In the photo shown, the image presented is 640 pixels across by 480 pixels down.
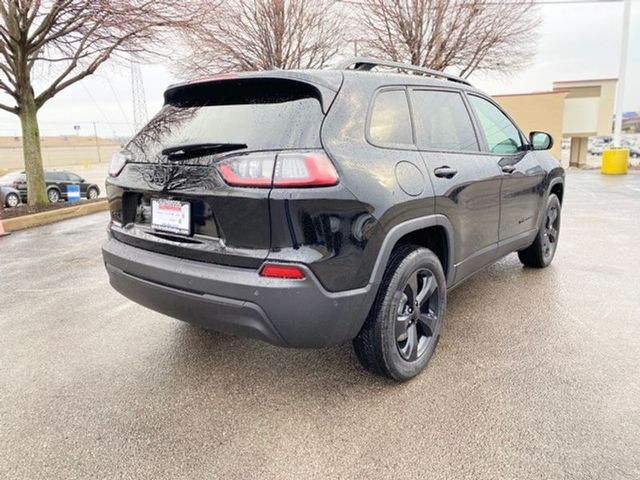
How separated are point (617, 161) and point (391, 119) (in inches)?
658

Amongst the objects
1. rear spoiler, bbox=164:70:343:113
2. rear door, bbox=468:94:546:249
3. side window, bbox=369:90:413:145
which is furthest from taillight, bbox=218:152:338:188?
rear door, bbox=468:94:546:249

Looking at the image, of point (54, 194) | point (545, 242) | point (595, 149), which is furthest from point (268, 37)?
Result: point (595, 149)

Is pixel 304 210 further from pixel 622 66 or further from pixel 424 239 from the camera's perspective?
pixel 622 66

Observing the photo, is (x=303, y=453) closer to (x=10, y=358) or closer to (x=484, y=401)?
(x=484, y=401)

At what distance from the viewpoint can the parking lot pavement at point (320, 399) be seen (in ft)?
6.36

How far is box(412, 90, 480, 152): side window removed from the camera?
275 cm

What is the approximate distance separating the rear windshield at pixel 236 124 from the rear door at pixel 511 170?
1786 mm

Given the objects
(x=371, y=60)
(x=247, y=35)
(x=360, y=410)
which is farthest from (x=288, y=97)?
(x=247, y=35)

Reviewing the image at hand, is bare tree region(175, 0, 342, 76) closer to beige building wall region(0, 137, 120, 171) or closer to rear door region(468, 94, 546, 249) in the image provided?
rear door region(468, 94, 546, 249)

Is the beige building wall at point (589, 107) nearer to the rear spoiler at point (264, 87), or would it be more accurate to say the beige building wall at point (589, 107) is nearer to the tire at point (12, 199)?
the tire at point (12, 199)

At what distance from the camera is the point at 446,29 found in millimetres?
15148

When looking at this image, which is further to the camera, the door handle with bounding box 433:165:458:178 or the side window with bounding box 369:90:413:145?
the door handle with bounding box 433:165:458:178

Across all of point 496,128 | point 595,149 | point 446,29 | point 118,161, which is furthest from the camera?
point 595,149

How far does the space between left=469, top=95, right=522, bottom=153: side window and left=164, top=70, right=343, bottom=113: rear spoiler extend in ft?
5.26
